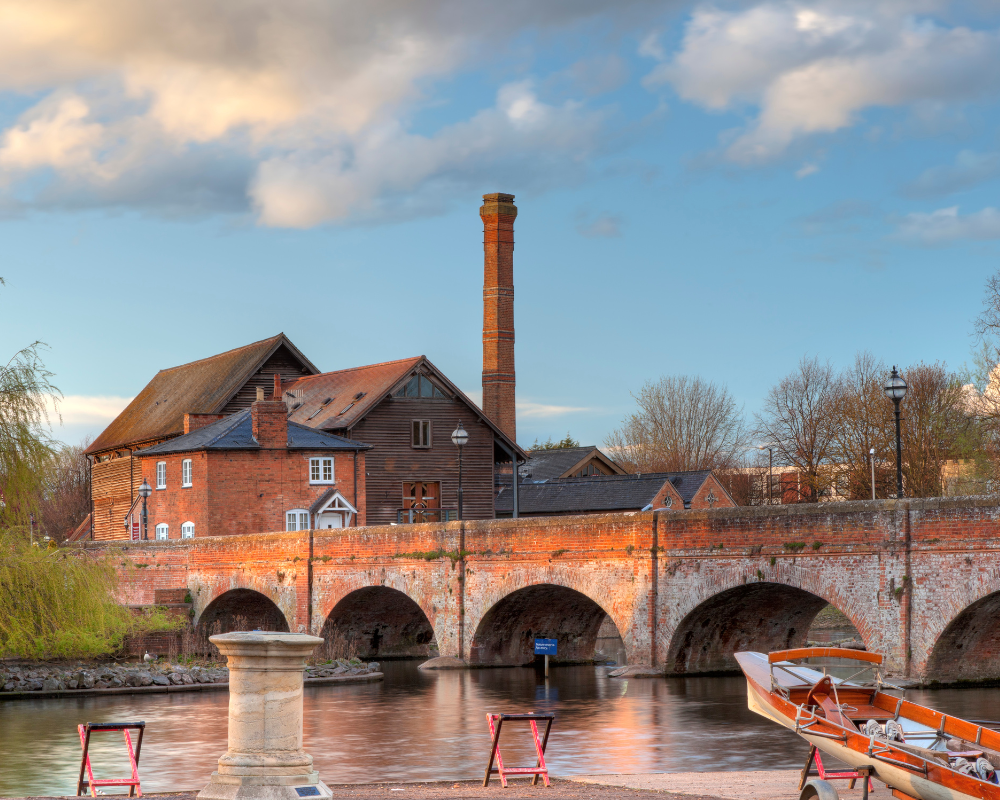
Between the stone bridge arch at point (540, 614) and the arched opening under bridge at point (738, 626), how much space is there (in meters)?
1.05

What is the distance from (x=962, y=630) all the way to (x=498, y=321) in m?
34.3

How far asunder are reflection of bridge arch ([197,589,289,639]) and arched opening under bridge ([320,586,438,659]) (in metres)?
2.59

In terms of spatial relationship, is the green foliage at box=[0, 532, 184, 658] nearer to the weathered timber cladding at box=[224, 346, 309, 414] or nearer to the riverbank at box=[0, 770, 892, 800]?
the riverbank at box=[0, 770, 892, 800]

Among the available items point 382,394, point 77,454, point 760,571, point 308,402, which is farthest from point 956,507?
point 77,454

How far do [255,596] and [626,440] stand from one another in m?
39.3

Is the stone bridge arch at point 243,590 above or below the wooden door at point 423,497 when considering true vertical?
below

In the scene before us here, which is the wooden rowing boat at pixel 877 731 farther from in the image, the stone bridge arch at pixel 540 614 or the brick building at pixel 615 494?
the brick building at pixel 615 494

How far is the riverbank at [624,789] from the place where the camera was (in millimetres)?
12444

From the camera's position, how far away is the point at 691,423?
7188 cm

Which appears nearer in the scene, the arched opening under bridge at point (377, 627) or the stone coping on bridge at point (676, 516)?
the stone coping on bridge at point (676, 516)

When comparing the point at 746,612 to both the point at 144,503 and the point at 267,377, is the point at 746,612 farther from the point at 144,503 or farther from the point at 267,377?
the point at 267,377

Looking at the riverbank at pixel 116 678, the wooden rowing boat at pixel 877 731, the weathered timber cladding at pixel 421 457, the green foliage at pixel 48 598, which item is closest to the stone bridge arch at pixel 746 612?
the wooden rowing boat at pixel 877 731

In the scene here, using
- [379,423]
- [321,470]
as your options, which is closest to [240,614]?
[321,470]

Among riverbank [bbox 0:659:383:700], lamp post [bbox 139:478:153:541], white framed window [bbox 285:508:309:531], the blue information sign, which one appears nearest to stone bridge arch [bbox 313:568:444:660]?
riverbank [bbox 0:659:383:700]
